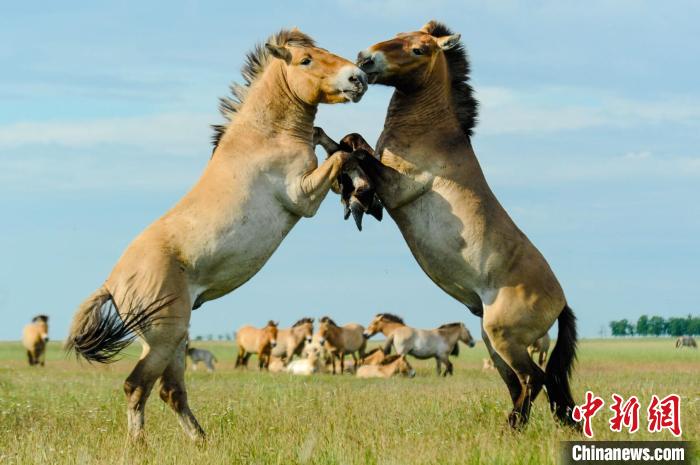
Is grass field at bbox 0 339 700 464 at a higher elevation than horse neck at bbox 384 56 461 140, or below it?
below

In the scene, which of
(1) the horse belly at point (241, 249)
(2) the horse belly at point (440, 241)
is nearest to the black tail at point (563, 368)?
(2) the horse belly at point (440, 241)

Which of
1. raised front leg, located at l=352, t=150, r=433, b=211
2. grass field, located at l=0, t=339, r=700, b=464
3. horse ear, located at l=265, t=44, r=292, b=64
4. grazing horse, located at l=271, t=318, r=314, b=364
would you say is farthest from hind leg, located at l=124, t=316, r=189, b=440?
grazing horse, located at l=271, t=318, r=314, b=364

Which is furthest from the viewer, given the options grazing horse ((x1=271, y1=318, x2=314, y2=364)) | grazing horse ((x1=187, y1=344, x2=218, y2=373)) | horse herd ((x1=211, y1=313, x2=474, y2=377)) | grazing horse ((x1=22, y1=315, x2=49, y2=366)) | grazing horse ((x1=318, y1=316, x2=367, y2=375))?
grazing horse ((x1=22, y1=315, x2=49, y2=366))

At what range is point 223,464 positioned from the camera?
6.49 metres

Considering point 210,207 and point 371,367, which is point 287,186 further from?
point 371,367

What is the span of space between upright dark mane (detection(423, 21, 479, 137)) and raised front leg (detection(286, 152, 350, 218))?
61.1 inches

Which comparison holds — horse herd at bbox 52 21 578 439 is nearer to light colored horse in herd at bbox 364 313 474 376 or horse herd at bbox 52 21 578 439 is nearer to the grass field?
the grass field

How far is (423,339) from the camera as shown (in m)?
27.0

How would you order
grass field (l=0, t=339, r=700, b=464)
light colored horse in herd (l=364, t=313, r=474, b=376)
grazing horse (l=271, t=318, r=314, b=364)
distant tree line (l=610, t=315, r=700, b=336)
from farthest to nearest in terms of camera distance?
1. distant tree line (l=610, t=315, r=700, b=336)
2. grazing horse (l=271, t=318, r=314, b=364)
3. light colored horse in herd (l=364, t=313, r=474, b=376)
4. grass field (l=0, t=339, r=700, b=464)

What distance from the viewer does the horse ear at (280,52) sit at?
8.09 meters

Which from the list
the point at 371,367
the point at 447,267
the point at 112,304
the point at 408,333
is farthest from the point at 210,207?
the point at 408,333

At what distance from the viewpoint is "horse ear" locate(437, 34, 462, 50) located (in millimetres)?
8438

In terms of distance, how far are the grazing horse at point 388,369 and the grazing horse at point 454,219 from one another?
15.5 meters

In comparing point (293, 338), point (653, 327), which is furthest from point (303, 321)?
point (653, 327)
